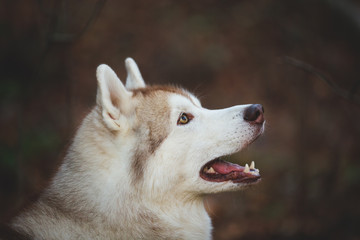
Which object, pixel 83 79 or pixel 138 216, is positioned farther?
pixel 83 79

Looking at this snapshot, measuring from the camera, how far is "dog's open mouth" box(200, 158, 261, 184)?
12.3 feet

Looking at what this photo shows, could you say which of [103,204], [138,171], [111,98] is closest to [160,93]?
[111,98]

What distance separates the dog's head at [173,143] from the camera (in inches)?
145

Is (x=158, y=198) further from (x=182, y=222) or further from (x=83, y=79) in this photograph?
(x=83, y=79)

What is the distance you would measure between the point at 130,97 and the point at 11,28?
799 centimetres

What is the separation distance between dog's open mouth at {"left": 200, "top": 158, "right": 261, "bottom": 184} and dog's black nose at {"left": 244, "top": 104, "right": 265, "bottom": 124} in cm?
42

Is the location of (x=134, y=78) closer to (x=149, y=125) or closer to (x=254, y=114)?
(x=149, y=125)

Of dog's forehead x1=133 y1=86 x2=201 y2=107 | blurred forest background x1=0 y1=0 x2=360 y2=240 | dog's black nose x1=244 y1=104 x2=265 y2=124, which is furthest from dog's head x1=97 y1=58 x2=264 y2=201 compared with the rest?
blurred forest background x1=0 y1=0 x2=360 y2=240

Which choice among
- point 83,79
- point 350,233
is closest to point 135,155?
point 350,233

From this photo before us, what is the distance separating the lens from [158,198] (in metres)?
3.71

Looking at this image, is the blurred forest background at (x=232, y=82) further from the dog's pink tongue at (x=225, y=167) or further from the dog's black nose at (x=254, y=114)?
the dog's pink tongue at (x=225, y=167)

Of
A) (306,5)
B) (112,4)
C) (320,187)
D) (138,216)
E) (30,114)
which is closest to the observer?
(138,216)

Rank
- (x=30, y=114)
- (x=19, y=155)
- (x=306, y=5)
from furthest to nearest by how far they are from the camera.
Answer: (x=30, y=114)
(x=306, y=5)
(x=19, y=155)

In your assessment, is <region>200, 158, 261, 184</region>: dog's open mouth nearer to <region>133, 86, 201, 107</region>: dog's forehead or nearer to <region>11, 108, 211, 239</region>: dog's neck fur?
<region>11, 108, 211, 239</region>: dog's neck fur
